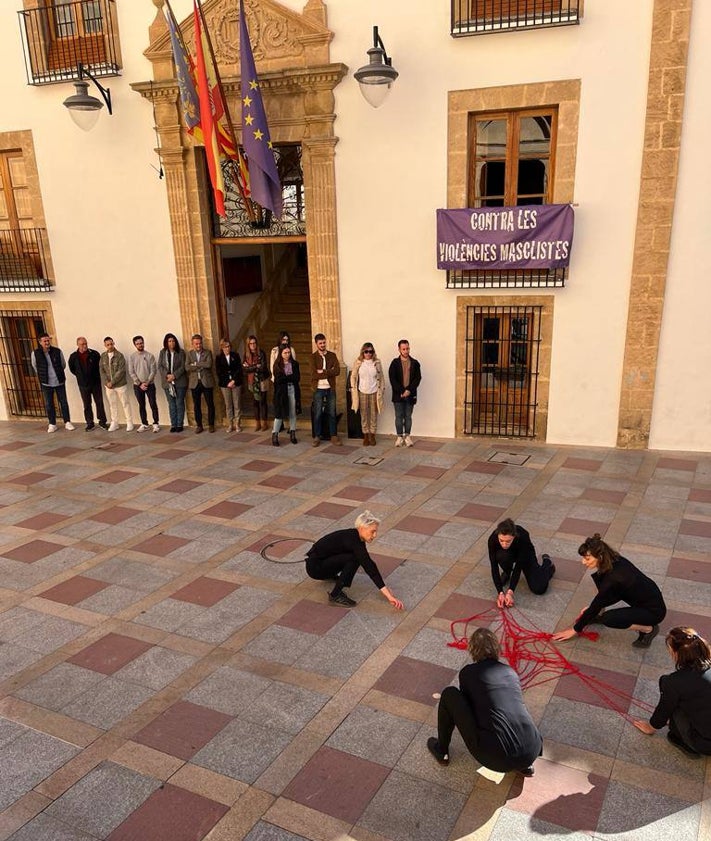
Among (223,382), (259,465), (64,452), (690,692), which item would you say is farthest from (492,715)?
(64,452)

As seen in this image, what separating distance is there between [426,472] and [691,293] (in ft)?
15.5

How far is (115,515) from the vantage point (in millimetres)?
9039

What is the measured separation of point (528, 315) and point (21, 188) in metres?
10.0

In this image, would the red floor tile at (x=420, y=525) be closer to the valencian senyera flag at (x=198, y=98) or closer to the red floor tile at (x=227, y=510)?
the red floor tile at (x=227, y=510)

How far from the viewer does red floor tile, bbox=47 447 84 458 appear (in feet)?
39.1

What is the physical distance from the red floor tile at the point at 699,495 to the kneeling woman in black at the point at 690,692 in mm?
5005

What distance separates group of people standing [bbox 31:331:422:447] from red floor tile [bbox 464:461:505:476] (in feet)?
4.74

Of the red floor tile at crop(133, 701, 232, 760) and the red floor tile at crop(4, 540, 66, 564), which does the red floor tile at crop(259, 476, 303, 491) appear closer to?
the red floor tile at crop(4, 540, 66, 564)

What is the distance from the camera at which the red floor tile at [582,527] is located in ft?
26.4

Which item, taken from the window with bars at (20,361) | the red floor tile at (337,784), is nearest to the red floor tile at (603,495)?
the red floor tile at (337,784)

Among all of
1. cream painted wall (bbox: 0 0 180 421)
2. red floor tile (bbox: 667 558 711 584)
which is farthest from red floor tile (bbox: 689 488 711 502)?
cream painted wall (bbox: 0 0 180 421)

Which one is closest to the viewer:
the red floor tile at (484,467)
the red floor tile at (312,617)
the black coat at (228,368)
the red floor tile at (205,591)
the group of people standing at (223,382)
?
the red floor tile at (312,617)

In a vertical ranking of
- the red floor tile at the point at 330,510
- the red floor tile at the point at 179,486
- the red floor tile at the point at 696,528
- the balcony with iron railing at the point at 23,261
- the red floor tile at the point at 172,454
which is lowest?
the red floor tile at the point at 172,454

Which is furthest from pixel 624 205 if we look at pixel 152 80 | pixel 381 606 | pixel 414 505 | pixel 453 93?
pixel 152 80
